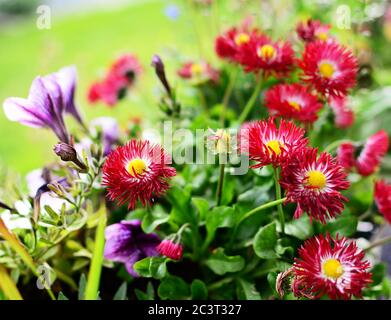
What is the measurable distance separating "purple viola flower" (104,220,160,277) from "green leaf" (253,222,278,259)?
120 millimetres

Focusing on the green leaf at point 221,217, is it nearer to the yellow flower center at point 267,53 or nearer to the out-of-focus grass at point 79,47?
the yellow flower center at point 267,53

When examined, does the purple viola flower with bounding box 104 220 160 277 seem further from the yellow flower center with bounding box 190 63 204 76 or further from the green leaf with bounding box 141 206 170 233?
the yellow flower center with bounding box 190 63 204 76

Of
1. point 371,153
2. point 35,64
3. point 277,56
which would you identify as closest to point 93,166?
point 277,56

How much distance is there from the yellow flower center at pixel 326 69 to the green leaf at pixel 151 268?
0.27 meters

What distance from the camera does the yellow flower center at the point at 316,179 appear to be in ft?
1.57

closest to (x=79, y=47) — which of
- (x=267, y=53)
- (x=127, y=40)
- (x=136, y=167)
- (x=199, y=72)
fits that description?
(x=127, y=40)

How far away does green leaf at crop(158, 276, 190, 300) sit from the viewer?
600 mm

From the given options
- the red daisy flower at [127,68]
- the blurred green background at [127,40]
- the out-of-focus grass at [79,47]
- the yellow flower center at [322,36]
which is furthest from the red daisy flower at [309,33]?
the out-of-focus grass at [79,47]

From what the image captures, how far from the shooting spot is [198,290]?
2.01 feet

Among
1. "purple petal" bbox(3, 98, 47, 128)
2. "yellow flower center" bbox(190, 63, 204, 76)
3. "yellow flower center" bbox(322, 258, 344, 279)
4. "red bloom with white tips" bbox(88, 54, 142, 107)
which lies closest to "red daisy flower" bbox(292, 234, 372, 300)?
"yellow flower center" bbox(322, 258, 344, 279)

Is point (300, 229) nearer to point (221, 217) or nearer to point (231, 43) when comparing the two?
point (221, 217)

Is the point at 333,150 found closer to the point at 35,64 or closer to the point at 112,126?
the point at 112,126

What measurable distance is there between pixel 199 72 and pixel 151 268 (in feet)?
1.25

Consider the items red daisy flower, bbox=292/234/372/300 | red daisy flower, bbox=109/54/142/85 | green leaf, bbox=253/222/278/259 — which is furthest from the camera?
red daisy flower, bbox=109/54/142/85
